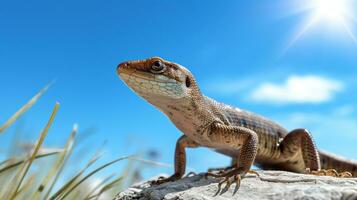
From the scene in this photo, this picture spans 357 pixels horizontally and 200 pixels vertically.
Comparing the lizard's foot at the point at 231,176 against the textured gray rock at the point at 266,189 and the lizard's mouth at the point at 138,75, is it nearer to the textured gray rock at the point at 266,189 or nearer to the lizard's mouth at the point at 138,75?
the textured gray rock at the point at 266,189

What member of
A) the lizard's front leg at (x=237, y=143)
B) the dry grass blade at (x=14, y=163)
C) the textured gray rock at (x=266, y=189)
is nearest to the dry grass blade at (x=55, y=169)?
the dry grass blade at (x=14, y=163)

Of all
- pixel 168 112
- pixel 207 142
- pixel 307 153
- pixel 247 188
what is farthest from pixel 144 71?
pixel 307 153

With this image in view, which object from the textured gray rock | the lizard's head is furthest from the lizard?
the textured gray rock

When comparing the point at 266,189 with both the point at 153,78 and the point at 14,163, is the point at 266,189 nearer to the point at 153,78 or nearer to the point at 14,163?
the point at 153,78

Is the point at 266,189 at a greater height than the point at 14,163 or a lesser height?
lesser

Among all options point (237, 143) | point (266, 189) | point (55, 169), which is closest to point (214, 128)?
point (237, 143)

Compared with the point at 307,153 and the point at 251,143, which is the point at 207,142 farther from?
the point at 307,153
